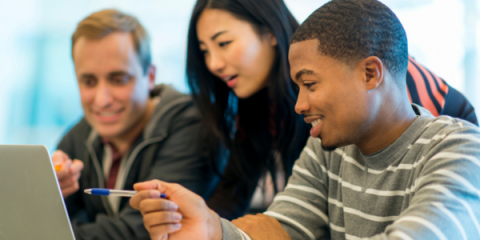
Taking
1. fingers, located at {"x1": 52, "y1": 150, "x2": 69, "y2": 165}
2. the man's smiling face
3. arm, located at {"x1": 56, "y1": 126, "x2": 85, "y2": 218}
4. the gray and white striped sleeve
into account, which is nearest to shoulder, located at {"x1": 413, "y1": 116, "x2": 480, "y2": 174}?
the man's smiling face

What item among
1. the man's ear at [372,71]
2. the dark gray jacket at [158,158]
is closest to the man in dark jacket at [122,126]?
the dark gray jacket at [158,158]

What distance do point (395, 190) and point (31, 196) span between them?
61 centimetres

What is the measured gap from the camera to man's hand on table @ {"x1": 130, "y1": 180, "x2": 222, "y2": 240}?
65 cm

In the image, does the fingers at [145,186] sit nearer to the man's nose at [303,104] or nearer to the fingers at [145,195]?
the fingers at [145,195]

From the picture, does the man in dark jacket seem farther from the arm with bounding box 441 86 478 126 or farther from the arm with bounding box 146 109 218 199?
the arm with bounding box 441 86 478 126

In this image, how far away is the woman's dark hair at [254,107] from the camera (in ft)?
4.01

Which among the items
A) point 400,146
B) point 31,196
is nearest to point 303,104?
point 400,146

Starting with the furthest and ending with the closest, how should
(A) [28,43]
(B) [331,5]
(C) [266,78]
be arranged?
(A) [28,43], (C) [266,78], (B) [331,5]

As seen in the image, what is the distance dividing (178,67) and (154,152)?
1533 millimetres

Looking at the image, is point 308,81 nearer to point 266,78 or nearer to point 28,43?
point 266,78

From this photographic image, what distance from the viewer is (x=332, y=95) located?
2.24 ft

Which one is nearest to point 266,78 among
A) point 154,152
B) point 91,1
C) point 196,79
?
point 196,79

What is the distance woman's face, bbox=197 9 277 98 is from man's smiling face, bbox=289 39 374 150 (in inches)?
19.7

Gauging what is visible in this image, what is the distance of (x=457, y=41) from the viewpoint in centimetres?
225
